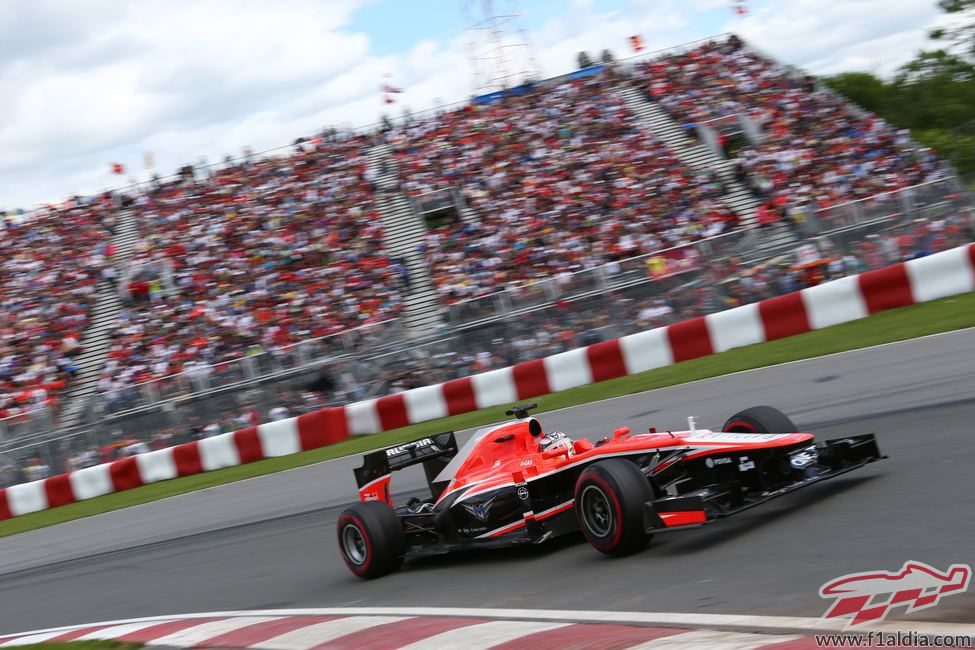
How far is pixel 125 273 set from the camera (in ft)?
77.5

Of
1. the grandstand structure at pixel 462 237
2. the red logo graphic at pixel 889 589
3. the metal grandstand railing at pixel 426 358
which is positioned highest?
the grandstand structure at pixel 462 237

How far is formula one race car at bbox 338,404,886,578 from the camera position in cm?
593

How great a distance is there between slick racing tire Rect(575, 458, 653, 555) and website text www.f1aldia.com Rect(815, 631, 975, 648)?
6.90 feet

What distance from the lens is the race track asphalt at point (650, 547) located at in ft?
16.9

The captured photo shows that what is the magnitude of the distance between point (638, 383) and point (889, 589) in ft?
31.7

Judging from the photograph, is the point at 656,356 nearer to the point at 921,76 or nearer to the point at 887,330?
the point at 887,330

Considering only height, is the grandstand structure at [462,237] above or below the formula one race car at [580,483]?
above

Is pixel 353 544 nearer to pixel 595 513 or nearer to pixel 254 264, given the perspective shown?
pixel 595 513

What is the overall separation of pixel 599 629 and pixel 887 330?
9.06 meters

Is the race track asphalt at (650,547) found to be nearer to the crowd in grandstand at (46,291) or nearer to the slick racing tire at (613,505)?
the slick racing tire at (613,505)

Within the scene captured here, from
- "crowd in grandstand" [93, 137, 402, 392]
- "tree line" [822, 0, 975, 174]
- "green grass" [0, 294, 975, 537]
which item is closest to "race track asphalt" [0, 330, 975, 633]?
"green grass" [0, 294, 975, 537]

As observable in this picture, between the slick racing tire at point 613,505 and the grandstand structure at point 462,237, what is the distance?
896cm

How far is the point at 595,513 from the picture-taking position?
6.23 meters

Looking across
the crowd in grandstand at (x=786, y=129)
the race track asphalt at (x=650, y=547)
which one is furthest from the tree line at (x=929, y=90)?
the race track asphalt at (x=650, y=547)
